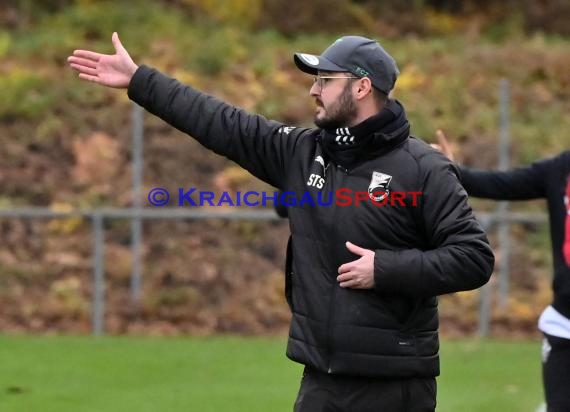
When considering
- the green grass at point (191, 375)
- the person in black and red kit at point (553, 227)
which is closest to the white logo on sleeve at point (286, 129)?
the person in black and red kit at point (553, 227)

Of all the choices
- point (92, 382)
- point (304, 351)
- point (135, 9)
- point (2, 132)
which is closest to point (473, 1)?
point (135, 9)

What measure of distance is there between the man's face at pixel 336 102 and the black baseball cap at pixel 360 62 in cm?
3

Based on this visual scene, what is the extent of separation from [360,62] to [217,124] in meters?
0.65

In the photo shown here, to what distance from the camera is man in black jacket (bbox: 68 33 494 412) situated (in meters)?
4.68

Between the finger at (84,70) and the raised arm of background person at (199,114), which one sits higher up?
the finger at (84,70)

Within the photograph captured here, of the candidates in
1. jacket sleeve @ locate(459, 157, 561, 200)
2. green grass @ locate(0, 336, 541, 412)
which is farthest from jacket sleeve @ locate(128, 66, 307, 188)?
green grass @ locate(0, 336, 541, 412)

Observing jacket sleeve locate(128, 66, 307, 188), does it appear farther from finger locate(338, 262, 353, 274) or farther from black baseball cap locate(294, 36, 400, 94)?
finger locate(338, 262, 353, 274)

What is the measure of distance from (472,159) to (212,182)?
9.53 ft

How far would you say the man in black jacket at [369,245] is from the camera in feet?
15.3

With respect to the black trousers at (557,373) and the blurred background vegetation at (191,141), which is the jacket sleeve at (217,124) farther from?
the blurred background vegetation at (191,141)

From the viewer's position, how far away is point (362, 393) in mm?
4809

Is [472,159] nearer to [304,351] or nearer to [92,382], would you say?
[92,382]

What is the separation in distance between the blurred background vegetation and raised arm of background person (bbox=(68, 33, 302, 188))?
7.08 m

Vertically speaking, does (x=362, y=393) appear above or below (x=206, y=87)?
below
